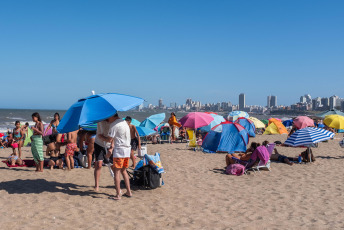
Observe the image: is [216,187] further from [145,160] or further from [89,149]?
[89,149]

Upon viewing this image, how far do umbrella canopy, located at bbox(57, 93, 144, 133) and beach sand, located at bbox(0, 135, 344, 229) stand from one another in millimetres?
1341

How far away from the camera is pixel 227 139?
11.1 meters

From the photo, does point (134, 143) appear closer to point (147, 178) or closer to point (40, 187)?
point (147, 178)

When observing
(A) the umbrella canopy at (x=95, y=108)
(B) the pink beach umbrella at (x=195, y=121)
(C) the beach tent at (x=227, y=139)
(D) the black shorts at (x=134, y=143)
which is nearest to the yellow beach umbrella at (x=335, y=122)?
(C) the beach tent at (x=227, y=139)

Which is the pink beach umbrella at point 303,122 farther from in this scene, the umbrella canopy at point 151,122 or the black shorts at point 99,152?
the black shorts at point 99,152

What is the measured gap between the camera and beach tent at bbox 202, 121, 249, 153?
1077 cm

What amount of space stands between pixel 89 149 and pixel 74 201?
256 centimetres

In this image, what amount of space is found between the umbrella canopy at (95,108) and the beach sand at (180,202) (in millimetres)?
1341

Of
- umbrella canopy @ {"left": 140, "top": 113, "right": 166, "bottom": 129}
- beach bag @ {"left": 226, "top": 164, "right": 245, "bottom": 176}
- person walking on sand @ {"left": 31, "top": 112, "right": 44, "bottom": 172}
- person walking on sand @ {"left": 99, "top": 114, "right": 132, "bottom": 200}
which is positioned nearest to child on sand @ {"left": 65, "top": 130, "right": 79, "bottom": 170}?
person walking on sand @ {"left": 31, "top": 112, "right": 44, "bottom": 172}

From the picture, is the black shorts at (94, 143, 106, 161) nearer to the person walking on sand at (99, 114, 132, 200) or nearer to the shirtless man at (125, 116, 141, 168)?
the person walking on sand at (99, 114, 132, 200)

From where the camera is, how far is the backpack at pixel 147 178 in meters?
5.73

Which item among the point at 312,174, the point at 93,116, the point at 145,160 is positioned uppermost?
the point at 93,116

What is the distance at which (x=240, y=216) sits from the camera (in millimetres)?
4551

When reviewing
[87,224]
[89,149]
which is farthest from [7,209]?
[89,149]
